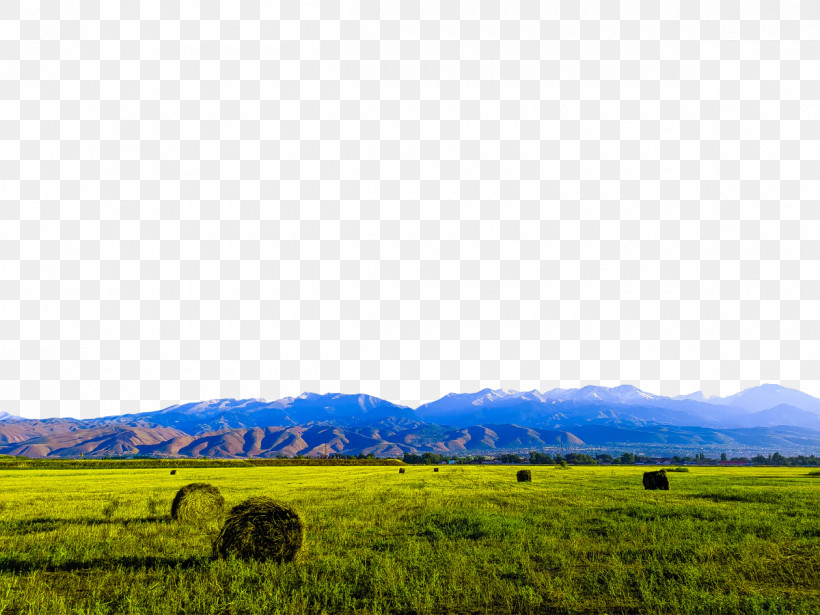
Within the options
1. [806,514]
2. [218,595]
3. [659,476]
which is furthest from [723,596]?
[659,476]

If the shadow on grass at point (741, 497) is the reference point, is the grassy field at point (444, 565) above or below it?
above

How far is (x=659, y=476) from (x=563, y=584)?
89.0 feet

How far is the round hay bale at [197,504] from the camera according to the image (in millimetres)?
20016

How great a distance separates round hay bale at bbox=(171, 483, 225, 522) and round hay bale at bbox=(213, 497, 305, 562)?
842 centimetres

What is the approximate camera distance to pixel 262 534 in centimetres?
1275

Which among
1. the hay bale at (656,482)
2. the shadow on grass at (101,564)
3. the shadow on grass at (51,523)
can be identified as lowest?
the hay bale at (656,482)

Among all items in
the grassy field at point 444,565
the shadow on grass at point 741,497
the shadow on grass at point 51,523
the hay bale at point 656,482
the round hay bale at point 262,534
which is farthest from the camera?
the hay bale at point 656,482

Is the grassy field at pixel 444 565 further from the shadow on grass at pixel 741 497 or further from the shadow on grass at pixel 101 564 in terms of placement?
the shadow on grass at pixel 741 497

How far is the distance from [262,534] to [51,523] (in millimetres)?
11578

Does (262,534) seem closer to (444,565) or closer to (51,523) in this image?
(444,565)

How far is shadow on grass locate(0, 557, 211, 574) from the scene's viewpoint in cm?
1160

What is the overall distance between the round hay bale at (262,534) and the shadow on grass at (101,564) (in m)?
0.71

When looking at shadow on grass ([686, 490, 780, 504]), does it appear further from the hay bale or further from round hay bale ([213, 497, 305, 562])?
round hay bale ([213, 497, 305, 562])

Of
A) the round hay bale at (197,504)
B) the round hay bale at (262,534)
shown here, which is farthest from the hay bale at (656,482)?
the round hay bale at (262,534)
